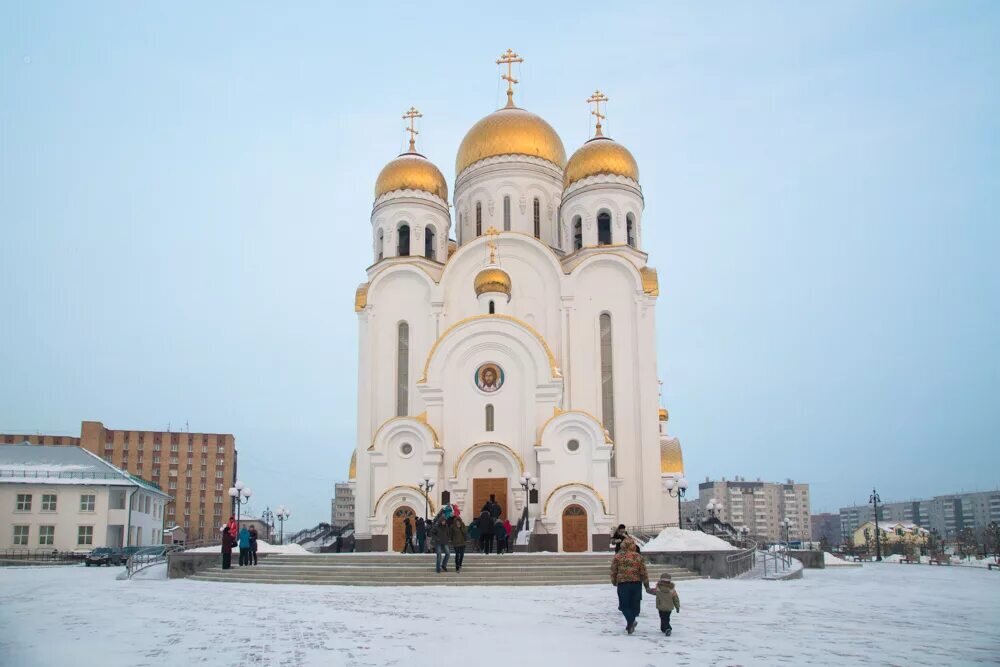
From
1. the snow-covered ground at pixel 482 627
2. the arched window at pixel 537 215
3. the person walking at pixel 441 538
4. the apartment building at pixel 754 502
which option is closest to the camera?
the snow-covered ground at pixel 482 627

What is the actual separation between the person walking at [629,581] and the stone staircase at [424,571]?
715 cm

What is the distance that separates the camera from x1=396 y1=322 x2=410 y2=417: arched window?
30688 millimetres

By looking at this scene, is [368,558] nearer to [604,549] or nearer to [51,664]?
[604,549]

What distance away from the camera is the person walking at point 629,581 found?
9.82 meters

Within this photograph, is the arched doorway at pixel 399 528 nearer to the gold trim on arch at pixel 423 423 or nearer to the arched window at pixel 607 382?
the gold trim on arch at pixel 423 423

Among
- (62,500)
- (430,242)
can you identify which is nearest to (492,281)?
(430,242)

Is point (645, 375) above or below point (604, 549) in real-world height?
above

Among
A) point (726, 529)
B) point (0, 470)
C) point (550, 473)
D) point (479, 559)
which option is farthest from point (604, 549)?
point (0, 470)

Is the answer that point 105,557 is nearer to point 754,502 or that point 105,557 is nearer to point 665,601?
point 665,601

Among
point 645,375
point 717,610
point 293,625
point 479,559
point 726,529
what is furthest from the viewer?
point 726,529

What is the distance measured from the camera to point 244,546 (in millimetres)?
19359

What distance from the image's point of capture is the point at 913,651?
8.42m

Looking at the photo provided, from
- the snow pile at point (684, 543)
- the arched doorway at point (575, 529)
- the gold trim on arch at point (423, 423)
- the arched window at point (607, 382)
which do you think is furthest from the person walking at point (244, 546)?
the arched window at point (607, 382)

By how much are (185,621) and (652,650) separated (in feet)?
18.7
